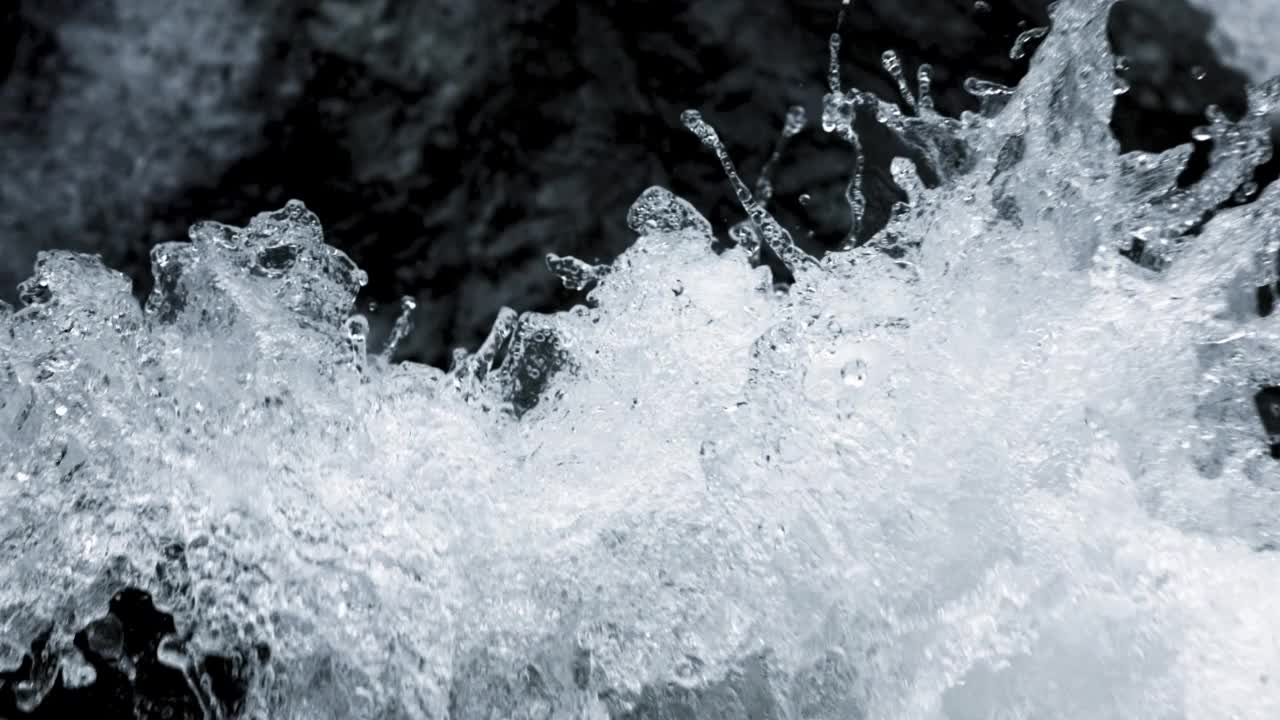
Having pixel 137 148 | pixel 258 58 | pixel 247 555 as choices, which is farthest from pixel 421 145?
pixel 247 555

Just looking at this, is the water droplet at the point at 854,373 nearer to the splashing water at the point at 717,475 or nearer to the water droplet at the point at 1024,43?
the splashing water at the point at 717,475

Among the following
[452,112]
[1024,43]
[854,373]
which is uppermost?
[1024,43]

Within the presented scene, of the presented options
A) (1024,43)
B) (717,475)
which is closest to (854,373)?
(717,475)

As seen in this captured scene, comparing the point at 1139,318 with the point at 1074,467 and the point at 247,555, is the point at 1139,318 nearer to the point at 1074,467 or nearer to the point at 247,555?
the point at 1074,467

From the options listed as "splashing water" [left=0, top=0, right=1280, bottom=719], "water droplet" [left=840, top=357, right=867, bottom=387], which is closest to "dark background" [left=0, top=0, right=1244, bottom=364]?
"splashing water" [left=0, top=0, right=1280, bottom=719]

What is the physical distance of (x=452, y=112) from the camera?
10.8 feet

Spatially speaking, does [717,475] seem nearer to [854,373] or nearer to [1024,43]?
[854,373]

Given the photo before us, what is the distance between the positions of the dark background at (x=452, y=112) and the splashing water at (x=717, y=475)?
0.87 meters

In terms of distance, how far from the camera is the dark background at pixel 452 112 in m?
3.12

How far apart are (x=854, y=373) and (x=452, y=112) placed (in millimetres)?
1753

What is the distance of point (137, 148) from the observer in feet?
10.7

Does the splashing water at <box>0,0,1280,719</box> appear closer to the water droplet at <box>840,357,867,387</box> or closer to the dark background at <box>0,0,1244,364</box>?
the water droplet at <box>840,357,867,387</box>

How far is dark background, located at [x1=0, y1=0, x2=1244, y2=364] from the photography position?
10.2ft

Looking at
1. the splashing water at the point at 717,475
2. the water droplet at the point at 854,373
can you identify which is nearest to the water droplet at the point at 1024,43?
the splashing water at the point at 717,475
